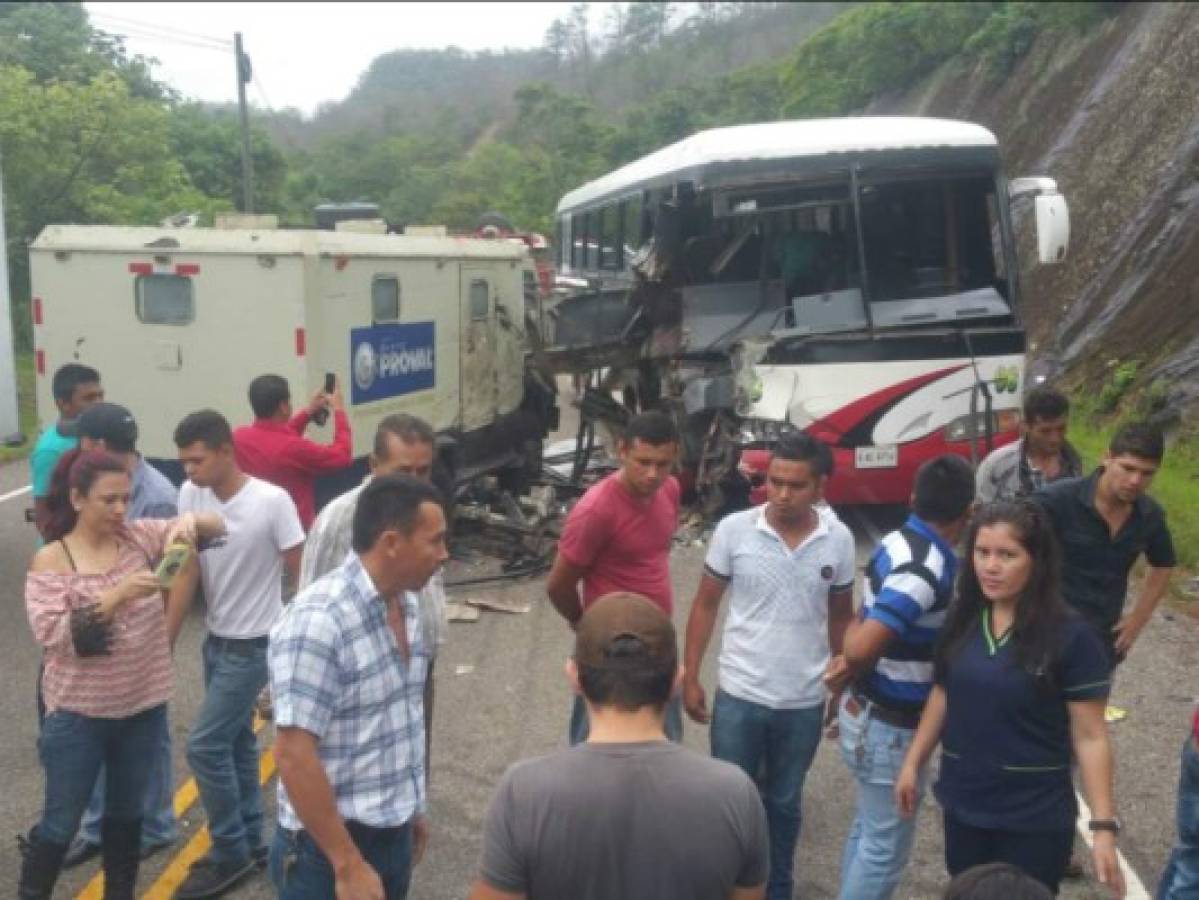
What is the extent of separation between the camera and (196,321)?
898 cm

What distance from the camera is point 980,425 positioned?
421 inches

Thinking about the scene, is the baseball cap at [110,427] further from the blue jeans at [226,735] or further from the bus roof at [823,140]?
the bus roof at [823,140]

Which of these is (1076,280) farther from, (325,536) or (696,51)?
(696,51)

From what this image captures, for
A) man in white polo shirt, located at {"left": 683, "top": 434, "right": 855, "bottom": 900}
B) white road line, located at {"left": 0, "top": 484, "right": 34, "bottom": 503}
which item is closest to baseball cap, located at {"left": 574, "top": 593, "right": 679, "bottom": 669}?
man in white polo shirt, located at {"left": 683, "top": 434, "right": 855, "bottom": 900}

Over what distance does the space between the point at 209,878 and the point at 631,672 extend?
9.69 feet

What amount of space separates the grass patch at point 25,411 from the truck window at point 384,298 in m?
5.75

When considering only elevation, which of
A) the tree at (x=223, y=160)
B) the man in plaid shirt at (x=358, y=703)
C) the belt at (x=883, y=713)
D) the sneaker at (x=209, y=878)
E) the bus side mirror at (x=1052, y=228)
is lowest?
the sneaker at (x=209, y=878)

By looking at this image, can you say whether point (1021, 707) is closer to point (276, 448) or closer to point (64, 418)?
point (276, 448)

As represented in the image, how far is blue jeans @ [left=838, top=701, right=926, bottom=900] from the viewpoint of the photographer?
13.5 ft

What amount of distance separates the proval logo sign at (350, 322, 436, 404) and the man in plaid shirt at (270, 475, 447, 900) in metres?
6.09

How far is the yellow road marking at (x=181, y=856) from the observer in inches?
196

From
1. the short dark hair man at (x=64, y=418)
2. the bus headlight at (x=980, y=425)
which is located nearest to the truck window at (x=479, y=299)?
the bus headlight at (x=980, y=425)

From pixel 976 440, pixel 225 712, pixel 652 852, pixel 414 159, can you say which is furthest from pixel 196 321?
pixel 414 159

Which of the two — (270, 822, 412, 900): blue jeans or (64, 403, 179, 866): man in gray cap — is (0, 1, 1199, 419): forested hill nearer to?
(64, 403, 179, 866): man in gray cap
